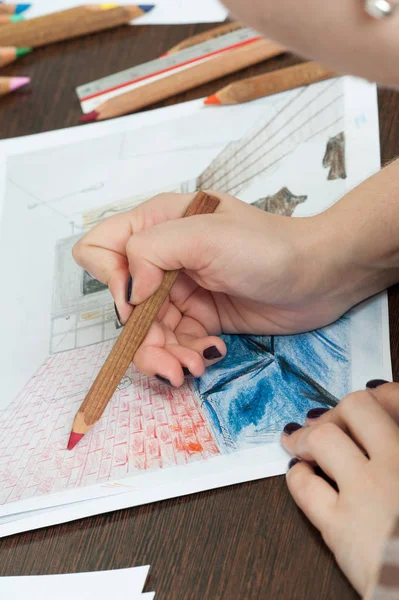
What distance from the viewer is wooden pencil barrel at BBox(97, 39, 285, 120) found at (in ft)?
2.91

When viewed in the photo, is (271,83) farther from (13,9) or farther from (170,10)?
(13,9)

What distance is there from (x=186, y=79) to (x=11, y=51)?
0.89ft

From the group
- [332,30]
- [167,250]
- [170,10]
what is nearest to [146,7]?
[170,10]

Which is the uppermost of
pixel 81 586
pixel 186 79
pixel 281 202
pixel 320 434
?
pixel 186 79

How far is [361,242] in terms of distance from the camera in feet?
2.15

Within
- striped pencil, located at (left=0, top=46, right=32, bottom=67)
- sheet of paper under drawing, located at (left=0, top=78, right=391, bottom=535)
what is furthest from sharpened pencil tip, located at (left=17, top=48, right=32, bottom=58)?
sheet of paper under drawing, located at (left=0, top=78, right=391, bottom=535)

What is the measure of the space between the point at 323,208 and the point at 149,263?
0.75ft

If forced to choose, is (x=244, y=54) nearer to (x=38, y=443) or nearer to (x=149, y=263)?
(x=149, y=263)

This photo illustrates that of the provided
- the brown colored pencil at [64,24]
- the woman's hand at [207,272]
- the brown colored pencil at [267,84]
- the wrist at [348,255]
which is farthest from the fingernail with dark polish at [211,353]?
the brown colored pencil at [64,24]

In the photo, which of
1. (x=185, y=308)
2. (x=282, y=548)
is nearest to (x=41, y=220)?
(x=185, y=308)

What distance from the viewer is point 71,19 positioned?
99 cm

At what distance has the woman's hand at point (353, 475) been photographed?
0.46m

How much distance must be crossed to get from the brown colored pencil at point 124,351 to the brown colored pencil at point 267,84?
0.26m

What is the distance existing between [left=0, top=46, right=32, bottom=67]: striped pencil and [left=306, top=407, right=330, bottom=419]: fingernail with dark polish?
700mm
